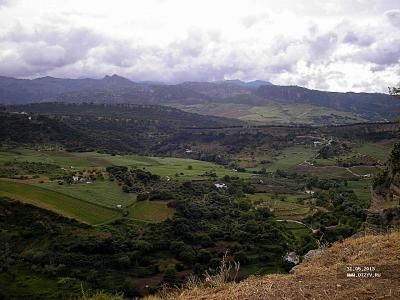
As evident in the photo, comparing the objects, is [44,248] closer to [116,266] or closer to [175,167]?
[116,266]

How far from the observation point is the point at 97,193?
254ft

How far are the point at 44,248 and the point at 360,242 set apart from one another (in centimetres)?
5196

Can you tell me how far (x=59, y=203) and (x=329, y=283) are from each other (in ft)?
217

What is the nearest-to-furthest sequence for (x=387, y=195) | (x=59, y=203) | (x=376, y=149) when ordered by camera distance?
(x=387, y=195) < (x=59, y=203) < (x=376, y=149)

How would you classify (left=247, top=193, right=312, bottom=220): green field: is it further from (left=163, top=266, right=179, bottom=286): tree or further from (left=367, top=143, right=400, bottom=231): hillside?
(left=367, top=143, right=400, bottom=231): hillside

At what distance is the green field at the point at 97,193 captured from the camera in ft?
Answer: 243

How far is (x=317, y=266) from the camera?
11.3 metres

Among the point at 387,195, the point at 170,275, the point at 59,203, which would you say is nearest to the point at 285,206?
the point at 170,275

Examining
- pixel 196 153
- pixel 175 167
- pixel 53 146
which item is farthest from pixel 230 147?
pixel 53 146

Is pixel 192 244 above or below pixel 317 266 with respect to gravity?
below

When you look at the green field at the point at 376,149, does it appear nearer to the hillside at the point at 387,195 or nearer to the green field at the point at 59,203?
the green field at the point at 59,203

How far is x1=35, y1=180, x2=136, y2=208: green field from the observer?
7400cm

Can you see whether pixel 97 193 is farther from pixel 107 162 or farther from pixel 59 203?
pixel 107 162

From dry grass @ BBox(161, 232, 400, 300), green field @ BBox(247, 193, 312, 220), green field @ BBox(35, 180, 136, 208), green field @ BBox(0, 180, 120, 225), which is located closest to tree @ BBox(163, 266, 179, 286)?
green field @ BBox(0, 180, 120, 225)
